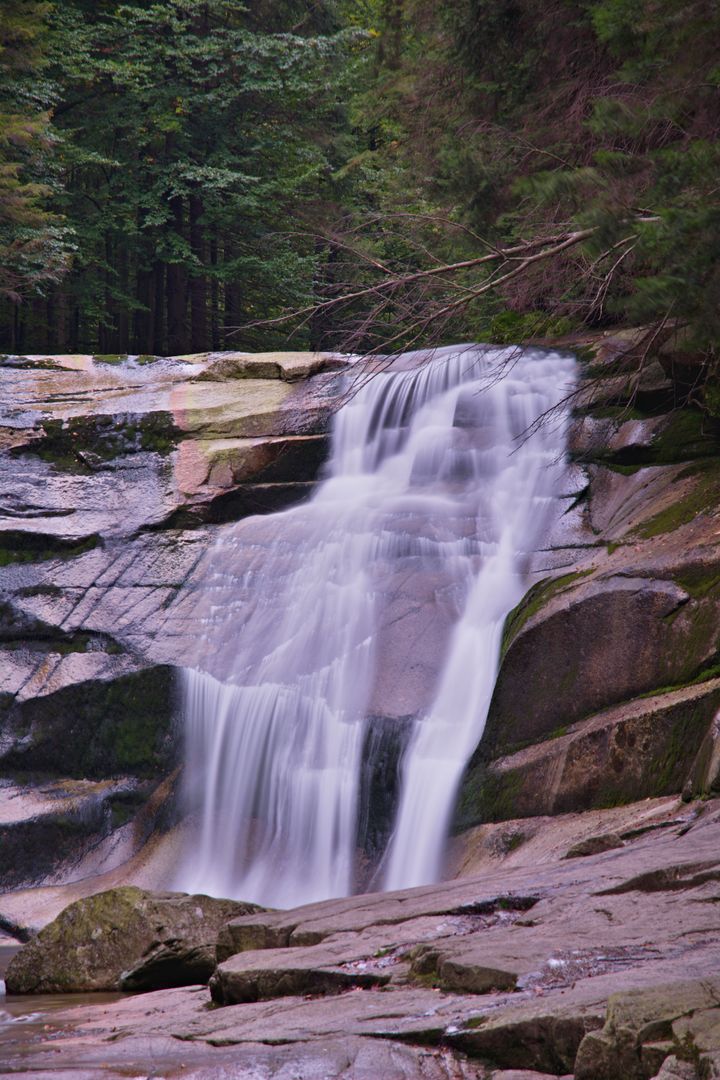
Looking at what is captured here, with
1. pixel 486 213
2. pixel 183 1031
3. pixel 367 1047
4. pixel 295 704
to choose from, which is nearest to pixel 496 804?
pixel 295 704

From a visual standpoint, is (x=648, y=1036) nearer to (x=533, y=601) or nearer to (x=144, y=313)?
(x=533, y=601)

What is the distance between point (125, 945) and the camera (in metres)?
7.32

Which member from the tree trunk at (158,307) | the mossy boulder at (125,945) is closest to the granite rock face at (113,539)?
the mossy boulder at (125,945)

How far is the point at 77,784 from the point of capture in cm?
1190

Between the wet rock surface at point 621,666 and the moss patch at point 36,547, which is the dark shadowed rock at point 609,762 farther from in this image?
the moss patch at point 36,547

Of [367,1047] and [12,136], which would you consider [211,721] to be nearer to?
[367,1047]

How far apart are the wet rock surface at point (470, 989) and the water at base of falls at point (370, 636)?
3.24 metres

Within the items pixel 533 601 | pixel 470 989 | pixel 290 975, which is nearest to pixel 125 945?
pixel 290 975

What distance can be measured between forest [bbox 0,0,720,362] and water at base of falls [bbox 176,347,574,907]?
1.39 m

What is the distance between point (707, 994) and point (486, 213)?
9487mm

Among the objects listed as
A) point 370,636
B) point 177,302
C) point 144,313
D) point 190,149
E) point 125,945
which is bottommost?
point 125,945

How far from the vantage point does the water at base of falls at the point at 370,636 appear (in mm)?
9852

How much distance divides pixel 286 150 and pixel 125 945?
20.8 meters

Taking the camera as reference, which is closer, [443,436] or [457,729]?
[457,729]
